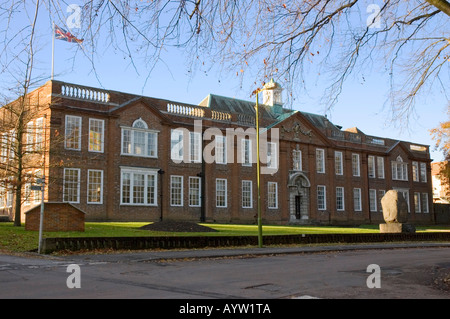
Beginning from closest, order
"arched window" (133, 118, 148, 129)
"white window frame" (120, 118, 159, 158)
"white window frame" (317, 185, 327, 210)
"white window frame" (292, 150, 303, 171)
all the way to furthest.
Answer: "white window frame" (120, 118, 159, 158), "arched window" (133, 118, 148, 129), "white window frame" (292, 150, 303, 171), "white window frame" (317, 185, 327, 210)

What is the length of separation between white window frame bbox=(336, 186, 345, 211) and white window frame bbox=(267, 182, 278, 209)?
27.2 ft

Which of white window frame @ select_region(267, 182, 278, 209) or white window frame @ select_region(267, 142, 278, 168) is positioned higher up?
white window frame @ select_region(267, 142, 278, 168)

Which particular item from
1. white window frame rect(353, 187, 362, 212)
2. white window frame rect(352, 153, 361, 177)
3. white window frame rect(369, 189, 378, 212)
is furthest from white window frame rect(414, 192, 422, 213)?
white window frame rect(352, 153, 361, 177)

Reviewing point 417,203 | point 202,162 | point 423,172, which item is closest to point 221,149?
point 202,162

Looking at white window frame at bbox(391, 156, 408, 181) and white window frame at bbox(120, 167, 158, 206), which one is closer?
white window frame at bbox(120, 167, 158, 206)

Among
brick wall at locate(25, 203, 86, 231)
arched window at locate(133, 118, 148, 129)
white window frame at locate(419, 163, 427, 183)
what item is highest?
arched window at locate(133, 118, 148, 129)

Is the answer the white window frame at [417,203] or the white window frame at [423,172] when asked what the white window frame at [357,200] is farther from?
the white window frame at [423,172]

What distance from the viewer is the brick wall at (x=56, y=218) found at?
21.9m

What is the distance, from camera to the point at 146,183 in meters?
35.4

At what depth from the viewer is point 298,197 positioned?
45.2 m

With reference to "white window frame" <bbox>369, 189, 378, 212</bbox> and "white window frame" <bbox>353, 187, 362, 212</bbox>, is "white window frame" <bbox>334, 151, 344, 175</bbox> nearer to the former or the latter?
"white window frame" <bbox>353, 187, 362, 212</bbox>

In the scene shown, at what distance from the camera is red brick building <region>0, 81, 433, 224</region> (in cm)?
3244

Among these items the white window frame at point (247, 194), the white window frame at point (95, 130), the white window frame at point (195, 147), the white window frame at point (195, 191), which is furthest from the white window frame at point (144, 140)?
the white window frame at point (247, 194)

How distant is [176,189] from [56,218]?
1574cm
